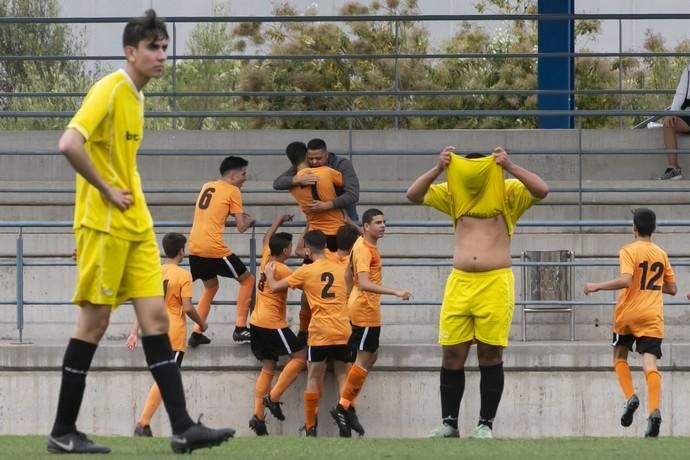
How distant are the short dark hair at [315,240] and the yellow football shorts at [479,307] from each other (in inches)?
121

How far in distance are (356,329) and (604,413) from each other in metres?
2.15

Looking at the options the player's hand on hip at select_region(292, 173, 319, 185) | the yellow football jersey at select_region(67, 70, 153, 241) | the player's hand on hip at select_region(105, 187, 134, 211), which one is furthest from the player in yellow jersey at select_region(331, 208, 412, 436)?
the player's hand on hip at select_region(105, 187, 134, 211)

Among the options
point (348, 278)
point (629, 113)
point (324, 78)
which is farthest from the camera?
point (324, 78)

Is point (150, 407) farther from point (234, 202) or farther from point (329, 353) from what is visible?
point (234, 202)

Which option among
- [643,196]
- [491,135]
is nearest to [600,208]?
[643,196]

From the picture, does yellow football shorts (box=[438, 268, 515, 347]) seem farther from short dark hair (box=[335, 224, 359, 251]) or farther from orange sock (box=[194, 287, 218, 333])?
orange sock (box=[194, 287, 218, 333])

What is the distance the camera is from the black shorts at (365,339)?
13.2 m

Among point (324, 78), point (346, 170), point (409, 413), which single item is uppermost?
point (324, 78)

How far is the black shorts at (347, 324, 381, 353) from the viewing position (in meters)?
13.2

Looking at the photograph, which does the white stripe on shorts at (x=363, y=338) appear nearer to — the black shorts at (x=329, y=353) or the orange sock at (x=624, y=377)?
the black shorts at (x=329, y=353)

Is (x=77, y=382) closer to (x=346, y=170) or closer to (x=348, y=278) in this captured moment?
(x=348, y=278)

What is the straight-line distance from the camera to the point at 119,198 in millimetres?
7434

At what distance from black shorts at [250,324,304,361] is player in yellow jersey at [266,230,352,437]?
0.64 feet

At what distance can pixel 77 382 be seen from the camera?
780cm
